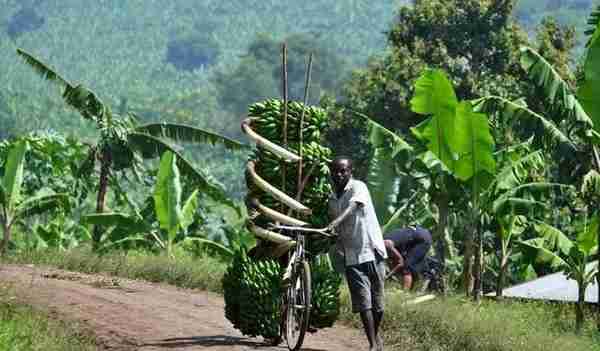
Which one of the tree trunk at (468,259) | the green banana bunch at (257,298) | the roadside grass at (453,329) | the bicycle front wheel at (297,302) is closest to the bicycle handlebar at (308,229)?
the bicycle front wheel at (297,302)

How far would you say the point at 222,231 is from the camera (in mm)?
33562

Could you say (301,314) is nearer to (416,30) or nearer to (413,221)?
(413,221)

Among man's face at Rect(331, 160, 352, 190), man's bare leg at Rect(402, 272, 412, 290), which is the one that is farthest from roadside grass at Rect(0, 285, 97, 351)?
man's bare leg at Rect(402, 272, 412, 290)

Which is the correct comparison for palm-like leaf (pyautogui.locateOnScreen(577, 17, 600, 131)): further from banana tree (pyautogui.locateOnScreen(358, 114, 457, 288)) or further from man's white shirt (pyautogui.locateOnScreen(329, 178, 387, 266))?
banana tree (pyautogui.locateOnScreen(358, 114, 457, 288))

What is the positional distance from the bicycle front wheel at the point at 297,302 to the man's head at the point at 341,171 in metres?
0.83

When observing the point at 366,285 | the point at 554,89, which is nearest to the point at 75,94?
the point at 554,89

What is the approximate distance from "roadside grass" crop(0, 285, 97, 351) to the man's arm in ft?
8.10

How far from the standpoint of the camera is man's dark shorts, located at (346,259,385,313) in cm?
1157

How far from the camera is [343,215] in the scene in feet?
37.5

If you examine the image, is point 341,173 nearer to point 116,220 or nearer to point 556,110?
point 556,110

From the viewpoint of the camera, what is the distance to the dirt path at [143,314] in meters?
12.4

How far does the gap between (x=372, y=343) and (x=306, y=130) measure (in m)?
2.46

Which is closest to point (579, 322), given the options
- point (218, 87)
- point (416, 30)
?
point (416, 30)

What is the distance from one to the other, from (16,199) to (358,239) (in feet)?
49.3
